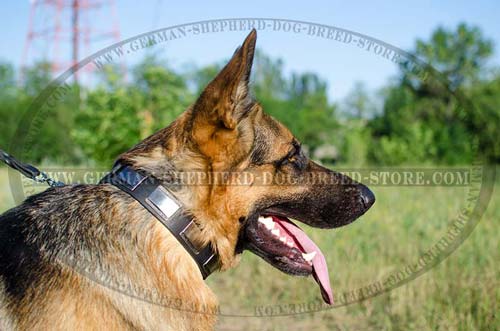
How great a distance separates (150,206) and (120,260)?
1.11ft

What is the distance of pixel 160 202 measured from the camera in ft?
9.24

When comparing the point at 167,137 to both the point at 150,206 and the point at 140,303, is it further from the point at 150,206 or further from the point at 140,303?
the point at 140,303

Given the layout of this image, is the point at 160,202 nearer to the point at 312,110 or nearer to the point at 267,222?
the point at 267,222

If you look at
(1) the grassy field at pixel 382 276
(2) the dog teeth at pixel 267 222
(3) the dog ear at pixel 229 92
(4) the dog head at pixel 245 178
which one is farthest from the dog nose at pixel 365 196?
(1) the grassy field at pixel 382 276

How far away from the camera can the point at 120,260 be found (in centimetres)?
275

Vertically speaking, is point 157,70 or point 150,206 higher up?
point 157,70

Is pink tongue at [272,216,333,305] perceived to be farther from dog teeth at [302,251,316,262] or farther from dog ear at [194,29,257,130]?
dog ear at [194,29,257,130]

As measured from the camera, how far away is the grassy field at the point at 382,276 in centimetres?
498

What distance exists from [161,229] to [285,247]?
3.12 feet

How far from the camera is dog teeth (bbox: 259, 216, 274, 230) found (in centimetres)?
334

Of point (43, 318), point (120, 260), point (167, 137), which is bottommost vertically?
point (43, 318)

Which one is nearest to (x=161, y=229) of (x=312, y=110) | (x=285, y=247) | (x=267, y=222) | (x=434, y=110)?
(x=267, y=222)

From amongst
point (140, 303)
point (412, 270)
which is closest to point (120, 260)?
point (140, 303)

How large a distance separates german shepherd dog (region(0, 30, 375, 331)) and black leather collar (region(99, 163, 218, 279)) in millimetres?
45
